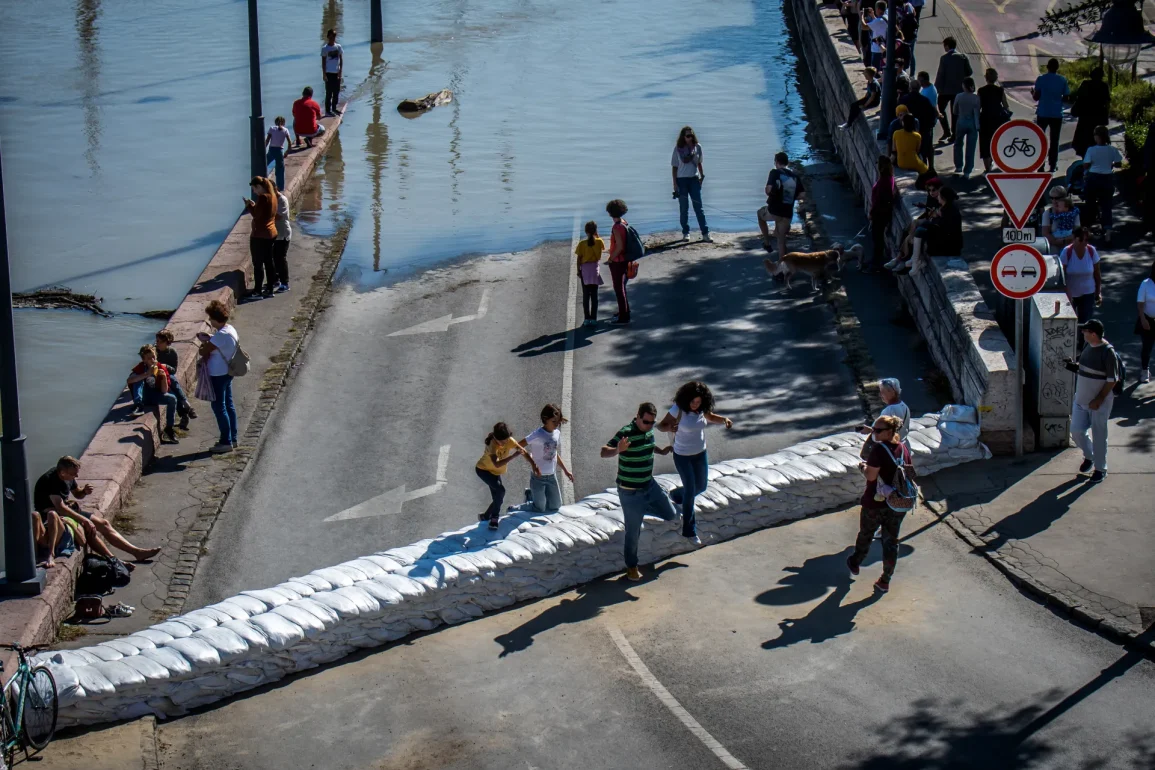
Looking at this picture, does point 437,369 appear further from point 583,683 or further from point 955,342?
point 583,683

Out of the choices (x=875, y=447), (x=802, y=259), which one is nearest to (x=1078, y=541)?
(x=875, y=447)

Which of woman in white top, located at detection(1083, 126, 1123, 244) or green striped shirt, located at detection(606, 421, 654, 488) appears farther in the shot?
woman in white top, located at detection(1083, 126, 1123, 244)

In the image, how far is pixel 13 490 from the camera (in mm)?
12125

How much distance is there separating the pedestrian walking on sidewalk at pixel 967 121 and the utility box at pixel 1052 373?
8.30 m

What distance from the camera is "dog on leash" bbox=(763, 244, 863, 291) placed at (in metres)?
20.2

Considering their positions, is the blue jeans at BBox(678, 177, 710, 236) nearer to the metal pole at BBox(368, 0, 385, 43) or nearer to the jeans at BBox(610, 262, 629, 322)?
the jeans at BBox(610, 262, 629, 322)

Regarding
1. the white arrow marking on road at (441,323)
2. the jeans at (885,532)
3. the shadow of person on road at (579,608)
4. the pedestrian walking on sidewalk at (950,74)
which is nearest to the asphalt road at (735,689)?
the shadow of person on road at (579,608)

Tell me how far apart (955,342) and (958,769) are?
7124 mm

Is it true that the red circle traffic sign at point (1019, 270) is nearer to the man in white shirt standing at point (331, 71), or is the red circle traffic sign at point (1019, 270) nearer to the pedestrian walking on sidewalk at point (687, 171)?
the pedestrian walking on sidewalk at point (687, 171)

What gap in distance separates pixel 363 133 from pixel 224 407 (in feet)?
57.1

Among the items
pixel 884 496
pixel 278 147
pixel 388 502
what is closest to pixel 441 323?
pixel 388 502

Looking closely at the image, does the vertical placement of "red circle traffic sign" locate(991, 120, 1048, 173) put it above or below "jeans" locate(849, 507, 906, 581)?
above

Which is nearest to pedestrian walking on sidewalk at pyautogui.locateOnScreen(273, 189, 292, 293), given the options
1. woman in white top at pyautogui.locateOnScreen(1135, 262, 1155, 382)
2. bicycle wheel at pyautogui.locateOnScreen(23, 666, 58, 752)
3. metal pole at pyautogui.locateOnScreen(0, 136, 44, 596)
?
metal pole at pyautogui.locateOnScreen(0, 136, 44, 596)

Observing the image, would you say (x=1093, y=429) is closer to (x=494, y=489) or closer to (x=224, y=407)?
(x=494, y=489)
